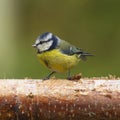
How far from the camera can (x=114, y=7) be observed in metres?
11.3

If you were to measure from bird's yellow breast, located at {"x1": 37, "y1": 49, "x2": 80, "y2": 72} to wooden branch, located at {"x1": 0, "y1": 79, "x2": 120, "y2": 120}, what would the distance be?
1.35 feet

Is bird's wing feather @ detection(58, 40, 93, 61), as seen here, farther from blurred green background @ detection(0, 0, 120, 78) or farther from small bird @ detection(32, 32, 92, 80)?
blurred green background @ detection(0, 0, 120, 78)

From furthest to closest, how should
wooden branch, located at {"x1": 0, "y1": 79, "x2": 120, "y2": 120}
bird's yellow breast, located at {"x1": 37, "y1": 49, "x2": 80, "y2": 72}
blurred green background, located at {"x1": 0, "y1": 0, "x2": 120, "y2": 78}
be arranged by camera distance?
blurred green background, located at {"x1": 0, "y1": 0, "x2": 120, "y2": 78} → bird's yellow breast, located at {"x1": 37, "y1": 49, "x2": 80, "y2": 72} → wooden branch, located at {"x1": 0, "y1": 79, "x2": 120, "y2": 120}

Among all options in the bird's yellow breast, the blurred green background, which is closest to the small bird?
the bird's yellow breast

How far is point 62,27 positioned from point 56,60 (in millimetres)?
6621

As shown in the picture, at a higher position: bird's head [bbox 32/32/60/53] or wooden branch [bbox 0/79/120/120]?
bird's head [bbox 32/32/60/53]

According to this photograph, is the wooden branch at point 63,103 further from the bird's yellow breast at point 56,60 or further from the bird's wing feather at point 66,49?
the bird's wing feather at point 66,49

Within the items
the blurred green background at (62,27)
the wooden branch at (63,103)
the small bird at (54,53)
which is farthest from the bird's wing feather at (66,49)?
the blurred green background at (62,27)

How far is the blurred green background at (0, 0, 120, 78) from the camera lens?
1083 centimetres

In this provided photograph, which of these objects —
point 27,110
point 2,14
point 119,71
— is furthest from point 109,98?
point 2,14

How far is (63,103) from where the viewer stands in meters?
4.66

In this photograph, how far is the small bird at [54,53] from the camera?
511 centimetres

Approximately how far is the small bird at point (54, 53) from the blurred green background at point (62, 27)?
16.7 ft

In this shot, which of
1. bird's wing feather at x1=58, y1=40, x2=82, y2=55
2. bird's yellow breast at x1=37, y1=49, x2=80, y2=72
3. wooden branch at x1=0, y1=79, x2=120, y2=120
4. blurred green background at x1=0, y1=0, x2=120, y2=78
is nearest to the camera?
wooden branch at x1=0, y1=79, x2=120, y2=120
